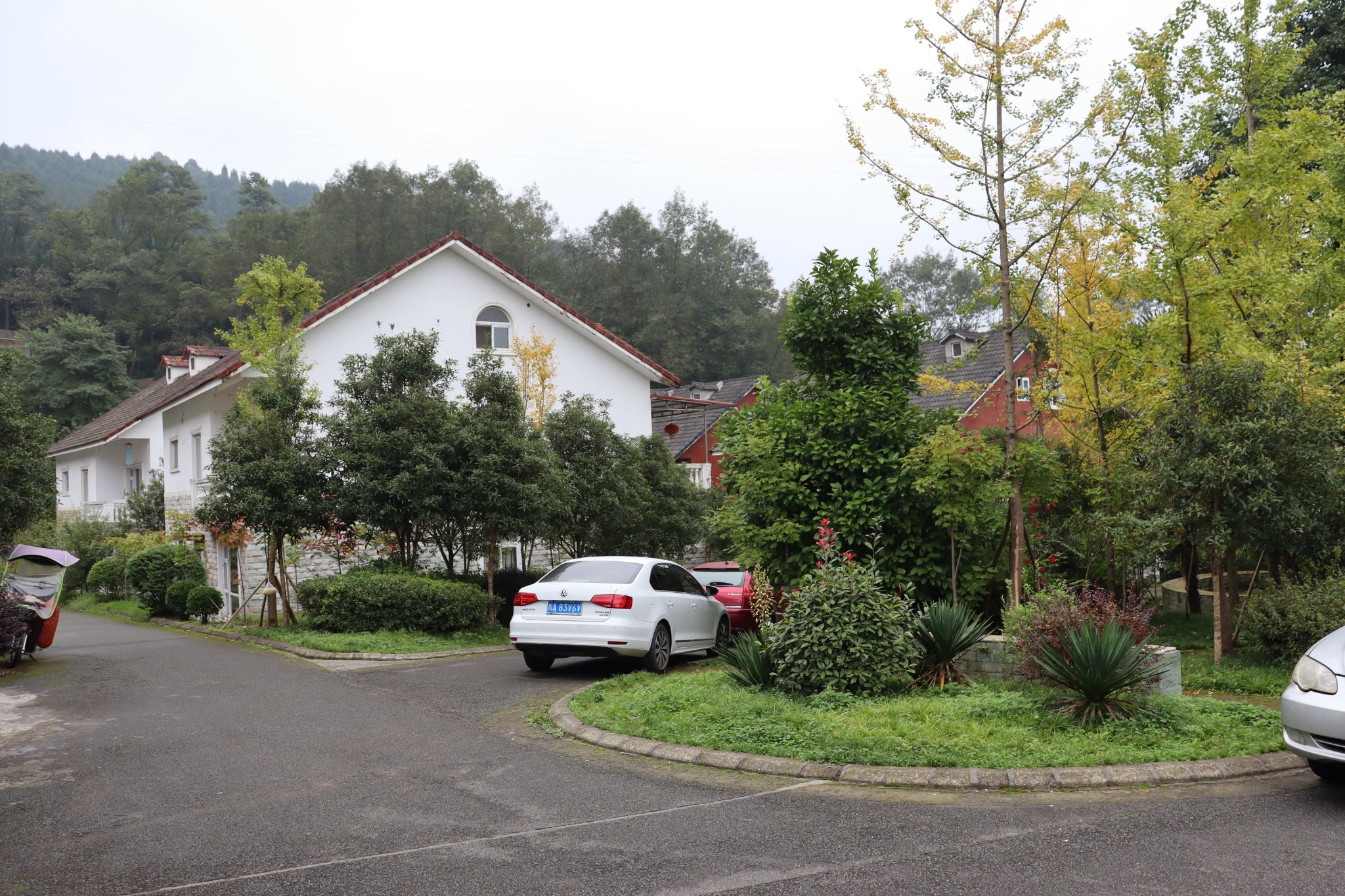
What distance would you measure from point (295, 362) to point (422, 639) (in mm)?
6758

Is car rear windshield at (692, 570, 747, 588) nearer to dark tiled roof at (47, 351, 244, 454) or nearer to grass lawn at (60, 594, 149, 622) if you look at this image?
dark tiled roof at (47, 351, 244, 454)

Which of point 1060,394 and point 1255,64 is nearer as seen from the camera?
point 1255,64

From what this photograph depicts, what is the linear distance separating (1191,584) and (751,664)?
10.9m

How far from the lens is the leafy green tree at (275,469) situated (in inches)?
693

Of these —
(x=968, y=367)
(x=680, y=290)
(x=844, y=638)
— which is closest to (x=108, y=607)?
(x=844, y=638)

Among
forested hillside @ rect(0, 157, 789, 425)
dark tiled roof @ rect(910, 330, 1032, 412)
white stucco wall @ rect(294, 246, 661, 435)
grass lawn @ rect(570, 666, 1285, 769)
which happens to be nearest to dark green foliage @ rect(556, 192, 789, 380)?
forested hillside @ rect(0, 157, 789, 425)

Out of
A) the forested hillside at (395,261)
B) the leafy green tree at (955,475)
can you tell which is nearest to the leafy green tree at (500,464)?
the leafy green tree at (955,475)

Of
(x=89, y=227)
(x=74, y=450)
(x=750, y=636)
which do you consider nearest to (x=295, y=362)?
(x=750, y=636)

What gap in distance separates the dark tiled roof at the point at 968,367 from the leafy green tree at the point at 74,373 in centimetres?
4135

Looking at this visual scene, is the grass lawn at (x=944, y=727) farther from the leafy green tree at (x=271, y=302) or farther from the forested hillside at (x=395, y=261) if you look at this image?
the forested hillside at (x=395, y=261)

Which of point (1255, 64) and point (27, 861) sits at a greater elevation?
point (1255, 64)

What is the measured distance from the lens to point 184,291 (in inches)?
2623

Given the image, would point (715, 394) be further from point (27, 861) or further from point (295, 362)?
point (27, 861)

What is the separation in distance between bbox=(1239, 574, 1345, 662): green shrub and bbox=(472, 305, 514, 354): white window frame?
20540mm
